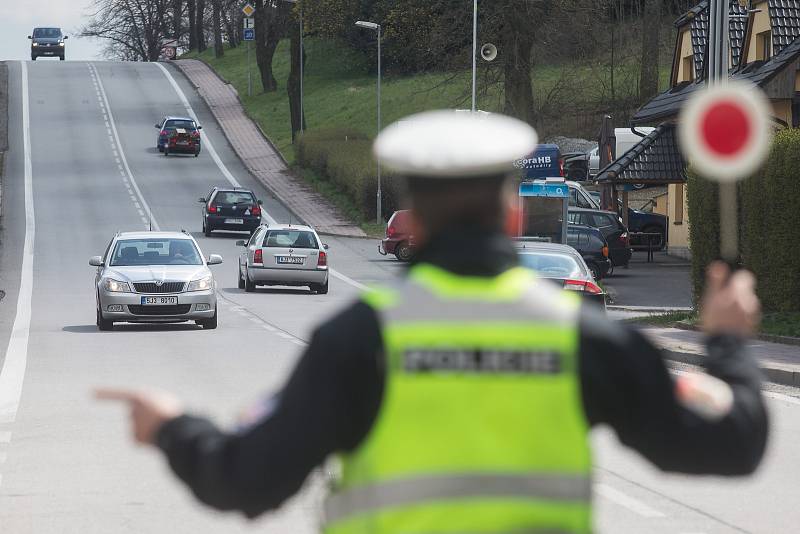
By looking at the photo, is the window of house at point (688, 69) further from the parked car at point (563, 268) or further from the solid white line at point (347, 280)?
the parked car at point (563, 268)

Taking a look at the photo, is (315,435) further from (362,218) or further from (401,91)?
(401,91)

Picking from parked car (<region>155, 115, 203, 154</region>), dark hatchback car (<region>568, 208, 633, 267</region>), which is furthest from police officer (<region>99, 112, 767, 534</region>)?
parked car (<region>155, 115, 203, 154</region>)

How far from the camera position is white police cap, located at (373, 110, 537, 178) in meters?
2.80

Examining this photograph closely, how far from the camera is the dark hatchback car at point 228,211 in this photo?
1964 inches

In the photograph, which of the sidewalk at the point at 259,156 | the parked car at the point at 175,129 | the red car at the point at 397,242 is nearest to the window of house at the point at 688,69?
the red car at the point at 397,242

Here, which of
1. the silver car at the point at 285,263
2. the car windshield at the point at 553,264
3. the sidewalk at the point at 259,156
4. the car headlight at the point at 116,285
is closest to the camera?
the car windshield at the point at 553,264

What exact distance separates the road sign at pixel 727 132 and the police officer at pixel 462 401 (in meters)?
0.44

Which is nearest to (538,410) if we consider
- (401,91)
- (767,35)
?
(767,35)

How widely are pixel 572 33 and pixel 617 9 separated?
2013 cm

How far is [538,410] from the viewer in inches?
106

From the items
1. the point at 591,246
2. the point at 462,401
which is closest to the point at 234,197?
the point at 591,246

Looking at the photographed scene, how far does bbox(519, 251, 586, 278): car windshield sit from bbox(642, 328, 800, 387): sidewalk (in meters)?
1.54

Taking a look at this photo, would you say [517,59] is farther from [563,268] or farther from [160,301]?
[563,268]

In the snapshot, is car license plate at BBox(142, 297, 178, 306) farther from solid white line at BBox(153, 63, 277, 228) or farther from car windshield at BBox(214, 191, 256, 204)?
solid white line at BBox(153, 63, 277, 228)
